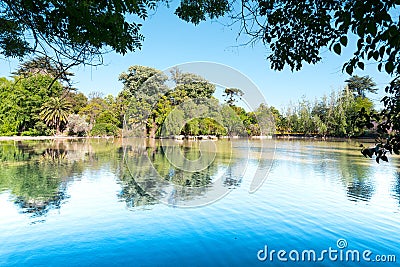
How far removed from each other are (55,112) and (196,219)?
28.7 metres

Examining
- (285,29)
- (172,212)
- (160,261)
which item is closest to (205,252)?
(160,261)

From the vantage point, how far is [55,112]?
3012 cm

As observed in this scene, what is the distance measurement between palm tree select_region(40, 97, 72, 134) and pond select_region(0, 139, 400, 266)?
72.8 ft

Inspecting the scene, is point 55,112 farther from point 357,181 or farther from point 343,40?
point 343,40

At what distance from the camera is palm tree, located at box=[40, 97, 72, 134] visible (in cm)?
2955

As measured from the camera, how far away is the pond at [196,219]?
12.5ft

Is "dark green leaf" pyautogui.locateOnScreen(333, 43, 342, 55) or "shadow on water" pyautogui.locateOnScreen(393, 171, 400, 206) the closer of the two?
"dark green leaf" pyautogui.locateOnScreen(333, 43, 342, 55)

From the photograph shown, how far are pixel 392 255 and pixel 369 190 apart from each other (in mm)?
4039

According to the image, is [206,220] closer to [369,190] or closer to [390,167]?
[369,190]

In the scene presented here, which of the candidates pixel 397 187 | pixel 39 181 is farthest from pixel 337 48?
pixel 39 181

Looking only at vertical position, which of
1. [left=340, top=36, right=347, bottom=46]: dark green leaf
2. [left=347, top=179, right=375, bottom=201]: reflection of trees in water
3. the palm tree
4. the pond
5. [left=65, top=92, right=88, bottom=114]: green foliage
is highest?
[left=65, top=92, right=88, bottom=114]: green foliage

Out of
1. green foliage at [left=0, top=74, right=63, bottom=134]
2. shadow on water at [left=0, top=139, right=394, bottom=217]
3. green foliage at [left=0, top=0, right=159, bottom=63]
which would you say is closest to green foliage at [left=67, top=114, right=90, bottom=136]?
green foliage at [left=0, top=74, right=63, bottom=134]

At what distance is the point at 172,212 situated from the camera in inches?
227

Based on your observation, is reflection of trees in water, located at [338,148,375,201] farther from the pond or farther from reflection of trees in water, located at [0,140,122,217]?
reflection of trees in water, located at [0,140,122,217]
